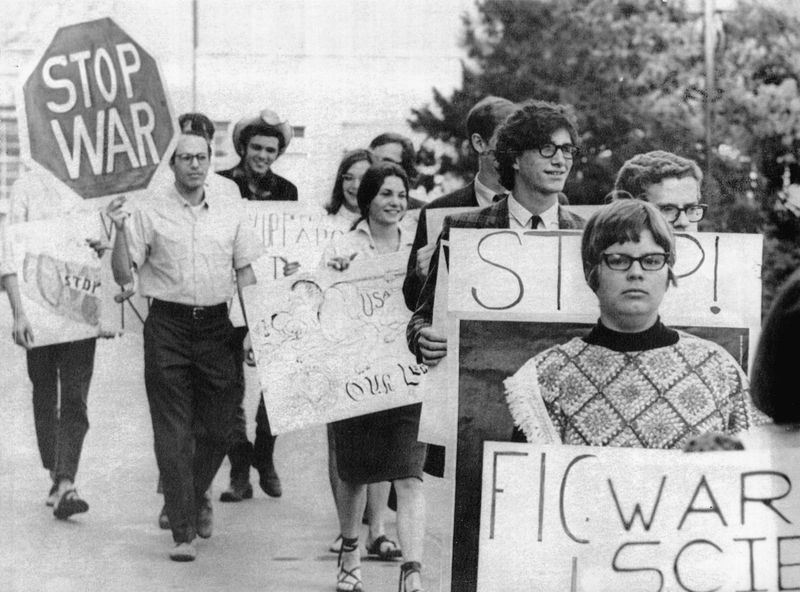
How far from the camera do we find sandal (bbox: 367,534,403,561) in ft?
15.5

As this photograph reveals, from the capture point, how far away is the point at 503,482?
413 centimetres

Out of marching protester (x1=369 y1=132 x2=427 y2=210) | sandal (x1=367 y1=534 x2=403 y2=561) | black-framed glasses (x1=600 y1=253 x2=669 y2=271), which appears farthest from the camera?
sandal (x1=367 y1=534 x2=403 y2=561)

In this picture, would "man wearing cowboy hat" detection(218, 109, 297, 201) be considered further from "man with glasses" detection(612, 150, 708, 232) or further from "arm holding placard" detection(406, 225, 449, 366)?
"man with glasses" detection(612, 150, 708, 232)

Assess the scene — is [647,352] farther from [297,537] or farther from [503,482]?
[297,537]

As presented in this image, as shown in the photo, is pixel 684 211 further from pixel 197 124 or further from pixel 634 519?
pixel 197 124

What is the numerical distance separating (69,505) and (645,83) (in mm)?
2303

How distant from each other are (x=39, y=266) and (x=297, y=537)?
1.20 meters

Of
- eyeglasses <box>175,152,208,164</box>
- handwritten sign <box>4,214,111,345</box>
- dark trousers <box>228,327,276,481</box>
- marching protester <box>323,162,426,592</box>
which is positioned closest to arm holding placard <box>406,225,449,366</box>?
marching protester <box>323,162,426,592</box>

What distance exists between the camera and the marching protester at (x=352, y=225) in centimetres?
455

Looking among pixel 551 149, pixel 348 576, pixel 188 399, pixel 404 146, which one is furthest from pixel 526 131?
pixel 348 576

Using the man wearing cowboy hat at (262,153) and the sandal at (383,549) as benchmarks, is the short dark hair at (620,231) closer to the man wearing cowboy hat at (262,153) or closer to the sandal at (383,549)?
the man wearing cowboy hat at (262,153)

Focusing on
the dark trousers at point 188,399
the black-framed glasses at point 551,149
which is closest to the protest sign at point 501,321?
the black-framed glasses at point 551,149

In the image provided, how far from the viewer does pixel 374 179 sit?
458 cm

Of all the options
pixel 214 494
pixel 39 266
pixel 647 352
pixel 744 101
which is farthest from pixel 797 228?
pixel 39 266
